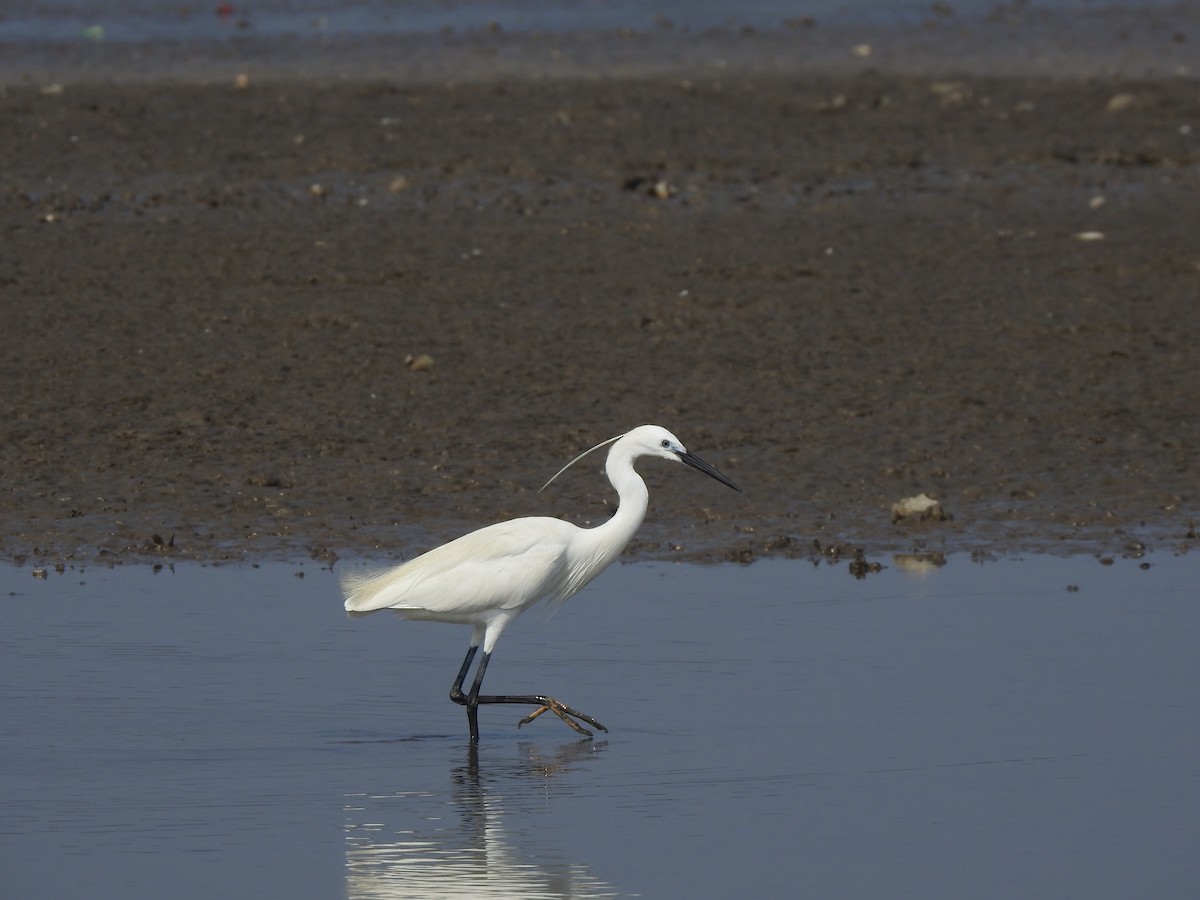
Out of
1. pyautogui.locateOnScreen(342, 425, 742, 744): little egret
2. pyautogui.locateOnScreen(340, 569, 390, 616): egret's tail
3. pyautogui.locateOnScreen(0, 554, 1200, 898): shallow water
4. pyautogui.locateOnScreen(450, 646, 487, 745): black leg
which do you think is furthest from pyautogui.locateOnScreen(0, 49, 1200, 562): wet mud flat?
pyautogui.locateOnScreen(450, 646, 487, 745): black leg

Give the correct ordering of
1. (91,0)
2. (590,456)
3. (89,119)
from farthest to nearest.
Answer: (91,0) < (89,119) < (590,456)

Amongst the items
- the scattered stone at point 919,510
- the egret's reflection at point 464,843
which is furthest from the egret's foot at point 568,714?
the scattered stone at point 919,510

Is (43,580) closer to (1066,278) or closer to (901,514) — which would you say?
(901,514)

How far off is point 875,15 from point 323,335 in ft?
57.8

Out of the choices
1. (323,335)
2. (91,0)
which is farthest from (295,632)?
(91,0)

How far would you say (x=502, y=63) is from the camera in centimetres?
2389

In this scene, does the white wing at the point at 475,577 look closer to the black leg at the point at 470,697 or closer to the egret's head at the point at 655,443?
the black leg at the point at 470,697

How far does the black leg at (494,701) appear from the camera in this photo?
7.50 meters

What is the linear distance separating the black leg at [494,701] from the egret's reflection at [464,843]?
0.68 feet

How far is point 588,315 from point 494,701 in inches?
235

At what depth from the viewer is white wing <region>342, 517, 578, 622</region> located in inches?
309

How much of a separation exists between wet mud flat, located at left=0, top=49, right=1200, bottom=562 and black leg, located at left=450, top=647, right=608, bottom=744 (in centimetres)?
194

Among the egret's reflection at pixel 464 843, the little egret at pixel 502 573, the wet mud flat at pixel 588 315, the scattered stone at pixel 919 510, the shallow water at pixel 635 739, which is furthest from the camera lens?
the wet mud flat at pixel 588 315

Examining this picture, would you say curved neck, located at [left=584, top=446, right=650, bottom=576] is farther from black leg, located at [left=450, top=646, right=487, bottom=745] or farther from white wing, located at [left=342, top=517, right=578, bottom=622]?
black leg, located at [left=450, top=646, right=487, bottom=745]
